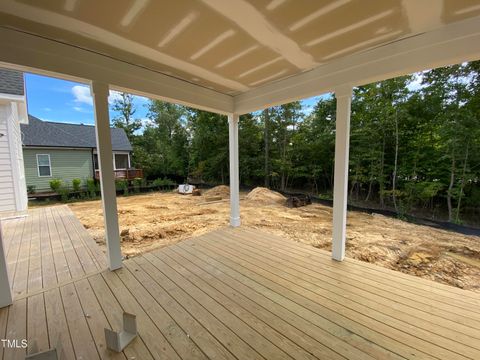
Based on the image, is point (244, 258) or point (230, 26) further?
point (244, 258)

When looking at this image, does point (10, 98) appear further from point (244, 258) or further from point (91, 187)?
point (91, 187)

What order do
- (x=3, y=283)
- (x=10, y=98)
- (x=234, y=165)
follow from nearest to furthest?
(x=3, y=283)
(x=234, y=165)
(x=10, y=98)

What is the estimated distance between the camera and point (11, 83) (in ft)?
14.8

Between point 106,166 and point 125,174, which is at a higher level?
point 106,166

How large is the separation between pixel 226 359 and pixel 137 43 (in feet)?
8.77

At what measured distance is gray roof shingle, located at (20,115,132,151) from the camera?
962cm

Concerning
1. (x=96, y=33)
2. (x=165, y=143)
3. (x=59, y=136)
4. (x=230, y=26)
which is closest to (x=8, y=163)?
(x=96, y=33)

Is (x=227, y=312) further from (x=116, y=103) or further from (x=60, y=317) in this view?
→ (x=116, y=103)

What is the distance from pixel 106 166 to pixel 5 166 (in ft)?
14.2

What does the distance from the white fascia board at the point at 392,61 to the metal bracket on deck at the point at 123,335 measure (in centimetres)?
298

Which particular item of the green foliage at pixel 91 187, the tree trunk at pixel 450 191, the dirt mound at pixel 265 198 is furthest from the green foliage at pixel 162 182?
the tree trunk at pixel 450 191

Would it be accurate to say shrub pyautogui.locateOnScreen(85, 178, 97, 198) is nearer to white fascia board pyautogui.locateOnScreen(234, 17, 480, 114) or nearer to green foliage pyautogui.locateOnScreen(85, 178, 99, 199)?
green foliage pyautogui.locateOnScreen(85, 178, 99, 199)

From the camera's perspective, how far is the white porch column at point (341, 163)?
7.89ft

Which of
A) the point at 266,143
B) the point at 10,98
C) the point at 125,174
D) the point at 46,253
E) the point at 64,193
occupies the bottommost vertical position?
the point at 46,253
